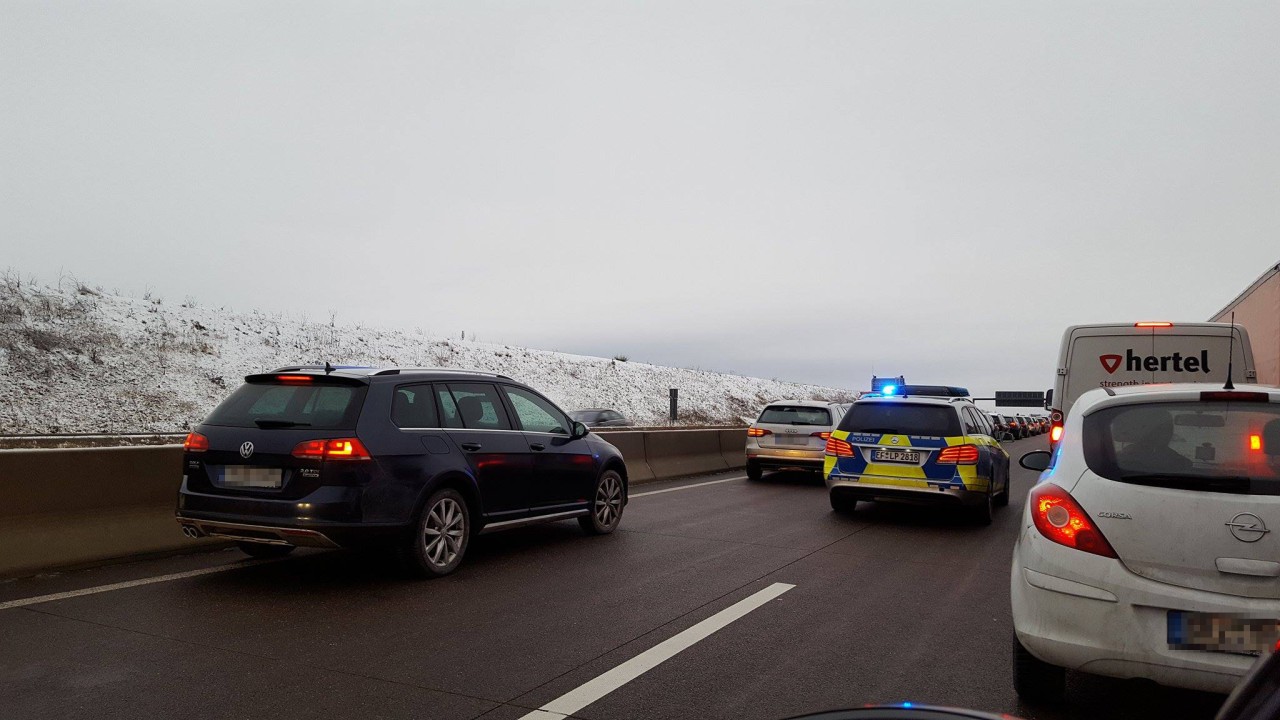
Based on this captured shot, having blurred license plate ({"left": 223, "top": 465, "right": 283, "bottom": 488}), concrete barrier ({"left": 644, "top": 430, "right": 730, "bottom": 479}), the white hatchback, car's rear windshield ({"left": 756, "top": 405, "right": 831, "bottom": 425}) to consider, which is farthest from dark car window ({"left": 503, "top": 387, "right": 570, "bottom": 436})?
car's rear windshield ({"left": 756, "top": 405, "right": 831, "bottom": 425})

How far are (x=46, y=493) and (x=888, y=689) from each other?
254 inches

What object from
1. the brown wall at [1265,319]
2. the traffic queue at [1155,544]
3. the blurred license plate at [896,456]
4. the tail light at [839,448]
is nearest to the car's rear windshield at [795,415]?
the tail light at [839,448]

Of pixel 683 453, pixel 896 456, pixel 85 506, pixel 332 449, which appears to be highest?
pixel 332 449

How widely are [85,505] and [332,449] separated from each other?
→ 256cm

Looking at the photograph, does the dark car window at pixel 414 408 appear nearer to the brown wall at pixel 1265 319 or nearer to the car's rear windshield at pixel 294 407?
the car's rear windshield at pixel 294 407

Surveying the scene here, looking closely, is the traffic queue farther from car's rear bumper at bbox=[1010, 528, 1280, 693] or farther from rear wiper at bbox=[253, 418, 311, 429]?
rear wiper at bbox=[253, 418, 311, 429]

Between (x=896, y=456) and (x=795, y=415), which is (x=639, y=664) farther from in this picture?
(x=795, y=415)

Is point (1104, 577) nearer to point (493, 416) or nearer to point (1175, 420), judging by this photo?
point (1175, 420)

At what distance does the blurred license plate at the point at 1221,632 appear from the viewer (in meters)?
3.60

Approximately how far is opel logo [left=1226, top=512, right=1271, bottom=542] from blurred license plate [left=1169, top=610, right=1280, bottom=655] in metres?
0.33

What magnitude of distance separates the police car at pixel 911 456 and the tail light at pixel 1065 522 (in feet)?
21.5

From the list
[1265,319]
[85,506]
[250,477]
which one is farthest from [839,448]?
[1265,319]

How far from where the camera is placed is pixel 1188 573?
3783 millimetres

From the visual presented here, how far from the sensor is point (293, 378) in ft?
23.0
